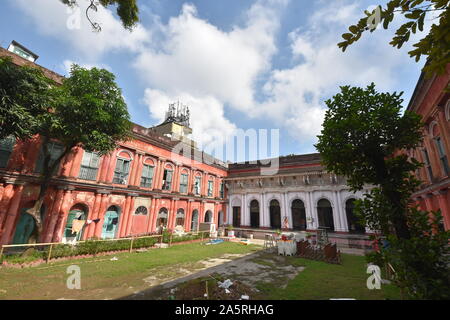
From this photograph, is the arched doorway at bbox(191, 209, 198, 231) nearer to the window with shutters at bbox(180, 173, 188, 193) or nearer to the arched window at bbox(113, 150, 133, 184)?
the window with shutters at bbox(180, 173, 188, 193)

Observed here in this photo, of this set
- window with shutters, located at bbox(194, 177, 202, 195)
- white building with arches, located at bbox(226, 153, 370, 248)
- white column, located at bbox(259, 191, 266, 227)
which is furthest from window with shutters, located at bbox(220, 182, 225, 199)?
white column, located at bbox(259, 191, 266, 227)

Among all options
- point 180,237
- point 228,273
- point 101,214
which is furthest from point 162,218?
point 228,273

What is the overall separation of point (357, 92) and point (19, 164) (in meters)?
15.2

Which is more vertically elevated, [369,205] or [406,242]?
[369,205]

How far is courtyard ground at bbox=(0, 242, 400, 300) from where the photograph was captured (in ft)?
18.2

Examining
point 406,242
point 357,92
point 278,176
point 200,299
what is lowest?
point 200,299

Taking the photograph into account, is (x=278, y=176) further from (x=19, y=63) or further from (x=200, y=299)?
(x=19, y=63)

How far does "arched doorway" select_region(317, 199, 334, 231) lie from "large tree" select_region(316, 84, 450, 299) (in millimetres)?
17417

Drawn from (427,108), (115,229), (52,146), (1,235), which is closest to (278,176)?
(427,108)

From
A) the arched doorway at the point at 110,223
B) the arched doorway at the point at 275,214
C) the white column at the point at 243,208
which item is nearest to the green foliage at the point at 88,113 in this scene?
→ the arched doorway at the point at 110,223

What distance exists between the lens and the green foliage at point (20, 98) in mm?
7113

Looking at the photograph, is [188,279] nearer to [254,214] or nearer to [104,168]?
[104,168]

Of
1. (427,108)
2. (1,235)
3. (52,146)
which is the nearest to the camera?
(1,235)
